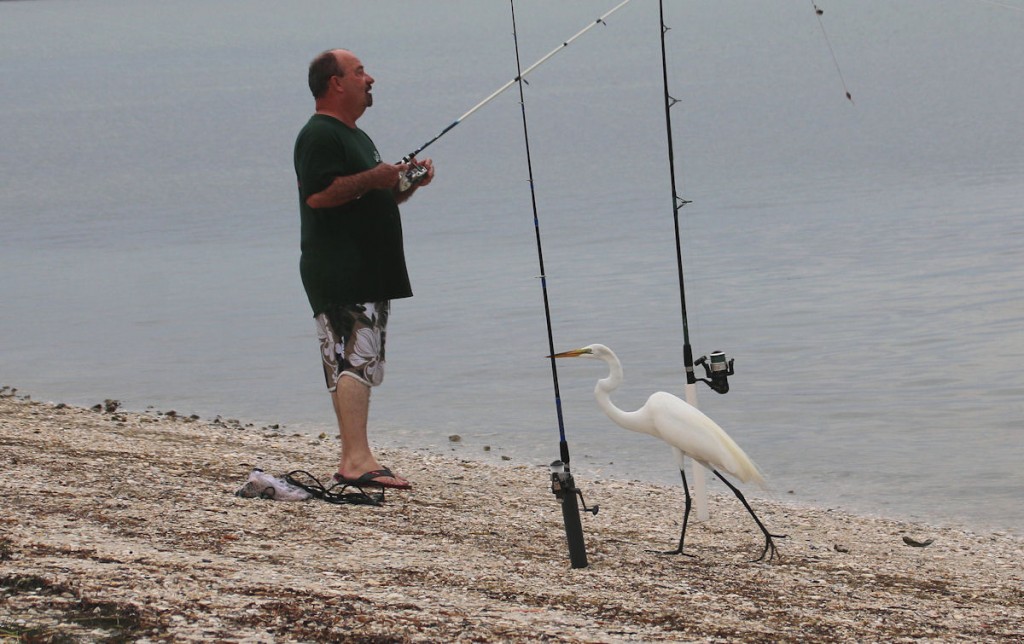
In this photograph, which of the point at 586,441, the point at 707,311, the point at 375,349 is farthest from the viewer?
the point at 707,311

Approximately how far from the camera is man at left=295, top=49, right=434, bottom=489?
5.74m

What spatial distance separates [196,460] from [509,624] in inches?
135

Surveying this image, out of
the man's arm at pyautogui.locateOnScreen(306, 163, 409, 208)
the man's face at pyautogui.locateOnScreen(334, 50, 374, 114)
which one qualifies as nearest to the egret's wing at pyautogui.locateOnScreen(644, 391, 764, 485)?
the man's arm at pyautogui.locateOnScreen(306, 163, 409, 208)

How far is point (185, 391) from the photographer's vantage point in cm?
1169

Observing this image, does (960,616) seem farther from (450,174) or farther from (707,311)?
(450,174)

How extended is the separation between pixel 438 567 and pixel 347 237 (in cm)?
157

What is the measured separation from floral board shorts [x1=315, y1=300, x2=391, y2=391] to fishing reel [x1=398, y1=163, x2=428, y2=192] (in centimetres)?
49

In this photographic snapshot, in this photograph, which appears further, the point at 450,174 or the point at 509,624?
the point at 450,174

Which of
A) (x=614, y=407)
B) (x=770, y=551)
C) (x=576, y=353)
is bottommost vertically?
(x=770, y=551)

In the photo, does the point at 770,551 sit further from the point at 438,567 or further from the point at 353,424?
the point at 353,424

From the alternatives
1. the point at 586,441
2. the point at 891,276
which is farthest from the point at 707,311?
the point at 586,441

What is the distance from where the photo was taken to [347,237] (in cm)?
582

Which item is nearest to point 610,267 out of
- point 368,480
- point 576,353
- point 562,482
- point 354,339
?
point 368,480

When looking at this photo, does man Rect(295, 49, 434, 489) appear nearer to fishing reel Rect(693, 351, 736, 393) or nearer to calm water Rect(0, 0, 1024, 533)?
fishing reel Rect(693, 351, 736, 393)
